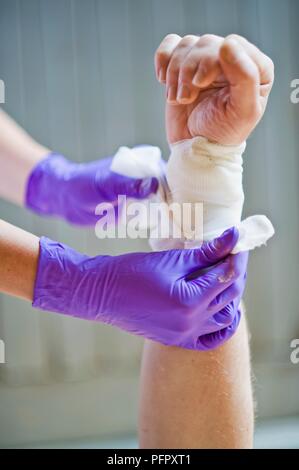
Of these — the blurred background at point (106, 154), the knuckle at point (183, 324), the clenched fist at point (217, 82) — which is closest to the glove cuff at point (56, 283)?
the knuckle at point (183, 324)

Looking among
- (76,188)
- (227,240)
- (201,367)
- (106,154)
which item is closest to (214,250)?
(227,240)

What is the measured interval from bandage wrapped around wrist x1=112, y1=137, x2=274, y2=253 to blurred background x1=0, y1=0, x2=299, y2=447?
46 centimetres

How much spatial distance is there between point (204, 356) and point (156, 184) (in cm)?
28

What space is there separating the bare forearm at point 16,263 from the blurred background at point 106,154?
1.48 feet

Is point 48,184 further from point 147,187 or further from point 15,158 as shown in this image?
point 147,187

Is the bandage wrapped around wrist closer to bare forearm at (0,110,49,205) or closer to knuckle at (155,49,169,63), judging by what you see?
knuckle at (155,49,169,63)

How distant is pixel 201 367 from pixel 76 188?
0.37m

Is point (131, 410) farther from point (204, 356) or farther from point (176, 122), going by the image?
point (176, 122)

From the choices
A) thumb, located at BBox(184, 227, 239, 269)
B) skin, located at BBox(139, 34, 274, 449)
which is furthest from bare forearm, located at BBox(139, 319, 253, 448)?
thumb, located at BBox(184, 227, 239, 269)

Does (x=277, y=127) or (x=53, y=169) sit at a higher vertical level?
(x=277, y=127)

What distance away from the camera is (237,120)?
32.3 inches

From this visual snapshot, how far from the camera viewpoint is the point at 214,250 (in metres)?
0.85
